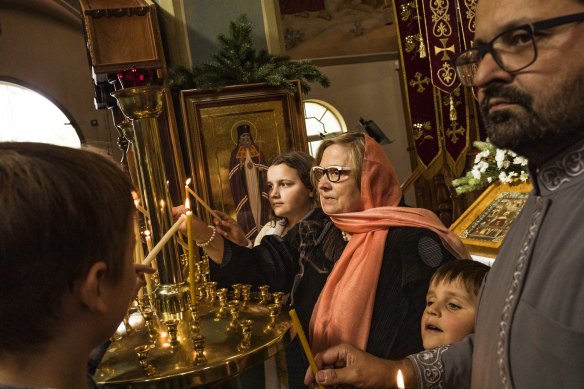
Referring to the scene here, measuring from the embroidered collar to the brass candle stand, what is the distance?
0.65m

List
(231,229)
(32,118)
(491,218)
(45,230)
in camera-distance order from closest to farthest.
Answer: (45,230) → (231,229) → (491,218) → (32,118)

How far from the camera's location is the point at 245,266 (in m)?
2.64

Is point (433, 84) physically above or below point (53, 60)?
below

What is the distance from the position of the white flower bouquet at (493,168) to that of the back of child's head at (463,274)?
211 cm

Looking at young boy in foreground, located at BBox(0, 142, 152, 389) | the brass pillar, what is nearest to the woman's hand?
the brass pillar

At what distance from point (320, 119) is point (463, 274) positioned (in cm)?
1093

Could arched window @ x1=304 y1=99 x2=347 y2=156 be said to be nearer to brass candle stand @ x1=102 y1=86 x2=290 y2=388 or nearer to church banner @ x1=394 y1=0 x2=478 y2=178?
church banner @ x1=394 y1=0 x2=478 y2=178

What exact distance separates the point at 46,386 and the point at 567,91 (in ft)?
3.22

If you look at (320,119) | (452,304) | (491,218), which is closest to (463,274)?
(452,304)

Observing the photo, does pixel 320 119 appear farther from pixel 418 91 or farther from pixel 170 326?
pixel 170 326

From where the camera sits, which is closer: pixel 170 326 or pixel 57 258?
pixel 57 258

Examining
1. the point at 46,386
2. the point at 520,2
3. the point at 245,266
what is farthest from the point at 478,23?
the point at 245,266

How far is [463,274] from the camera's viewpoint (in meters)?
1.93

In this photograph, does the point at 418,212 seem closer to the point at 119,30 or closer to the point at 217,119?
the point at 119,30
